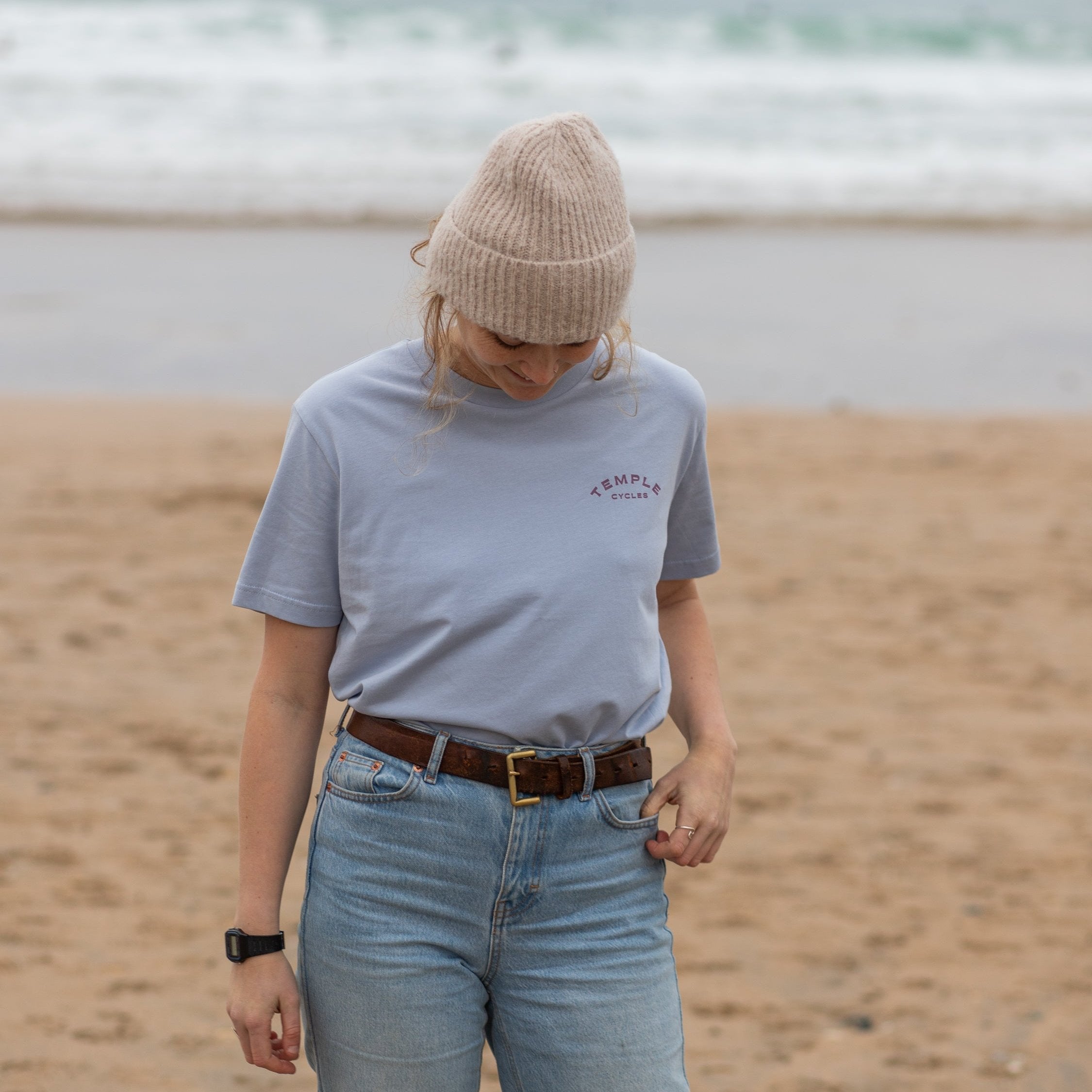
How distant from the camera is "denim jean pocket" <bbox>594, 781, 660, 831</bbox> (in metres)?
1.87

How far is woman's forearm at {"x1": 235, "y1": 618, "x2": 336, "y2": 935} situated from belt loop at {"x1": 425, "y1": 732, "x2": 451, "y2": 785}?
0.21m

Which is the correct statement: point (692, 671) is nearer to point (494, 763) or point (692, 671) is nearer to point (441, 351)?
point (494, 763)

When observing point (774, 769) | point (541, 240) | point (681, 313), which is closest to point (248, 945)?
point (541, 240)

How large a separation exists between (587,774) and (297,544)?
18.2 inches

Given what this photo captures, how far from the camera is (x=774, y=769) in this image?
5086 mm

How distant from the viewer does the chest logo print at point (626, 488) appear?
1.87 meters

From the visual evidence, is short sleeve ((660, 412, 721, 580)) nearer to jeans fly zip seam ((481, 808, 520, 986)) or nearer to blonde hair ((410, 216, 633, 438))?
blonde hair ((410, 216, 633, 438))

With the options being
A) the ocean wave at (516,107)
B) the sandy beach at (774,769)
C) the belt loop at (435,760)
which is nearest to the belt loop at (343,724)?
the belt loop at (435,760)

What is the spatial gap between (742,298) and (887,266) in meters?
2.66

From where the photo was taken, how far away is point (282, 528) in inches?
73.3

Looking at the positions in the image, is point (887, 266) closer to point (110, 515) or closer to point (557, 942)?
point (110, 515)

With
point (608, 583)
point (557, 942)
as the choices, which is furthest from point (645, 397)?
point (557, 942)

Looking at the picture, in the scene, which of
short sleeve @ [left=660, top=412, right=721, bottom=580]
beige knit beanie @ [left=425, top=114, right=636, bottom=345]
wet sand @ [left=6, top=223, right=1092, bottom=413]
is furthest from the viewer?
wet sand @ [left=6, top=223, right=1092, bottom=413]

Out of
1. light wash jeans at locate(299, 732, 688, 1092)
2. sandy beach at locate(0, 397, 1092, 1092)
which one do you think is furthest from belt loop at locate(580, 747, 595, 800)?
sandy beach at locate(0, 397, 1092, 1092)
